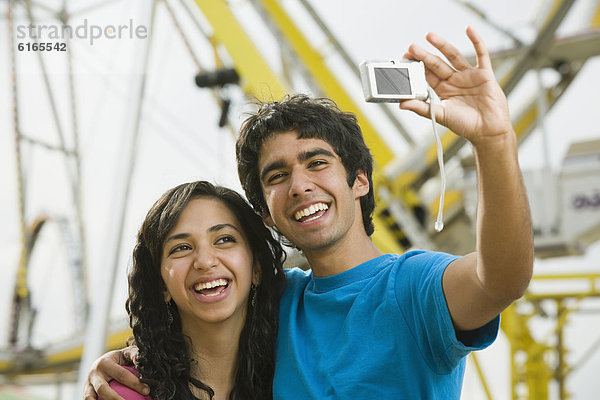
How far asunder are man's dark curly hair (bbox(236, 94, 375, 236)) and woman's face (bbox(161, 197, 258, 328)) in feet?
0.48

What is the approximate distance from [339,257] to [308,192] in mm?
219

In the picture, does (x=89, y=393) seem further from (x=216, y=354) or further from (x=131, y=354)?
(x=216, y=354)

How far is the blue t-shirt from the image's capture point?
177 centimetres

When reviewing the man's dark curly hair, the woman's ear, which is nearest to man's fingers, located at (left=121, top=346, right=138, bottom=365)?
the woman's ear

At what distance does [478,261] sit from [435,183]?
6.66m

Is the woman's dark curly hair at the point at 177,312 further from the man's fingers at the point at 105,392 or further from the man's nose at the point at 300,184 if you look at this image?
the man's nose at the point at 300,184

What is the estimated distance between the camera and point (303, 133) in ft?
7.29

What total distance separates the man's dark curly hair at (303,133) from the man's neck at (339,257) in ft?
0.64

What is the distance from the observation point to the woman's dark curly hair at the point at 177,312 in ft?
7.39

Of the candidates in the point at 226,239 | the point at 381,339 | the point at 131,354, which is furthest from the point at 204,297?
the point at 381,339

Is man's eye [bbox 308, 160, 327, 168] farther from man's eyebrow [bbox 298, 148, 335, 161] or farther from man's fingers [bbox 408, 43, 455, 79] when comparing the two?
man's fingers [bbox 408, 43, 455, 79]

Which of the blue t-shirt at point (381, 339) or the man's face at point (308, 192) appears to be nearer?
the blue t-shirt at point (381, 339)

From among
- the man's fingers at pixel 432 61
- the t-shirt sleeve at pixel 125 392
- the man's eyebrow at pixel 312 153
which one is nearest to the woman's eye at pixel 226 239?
the man's eyebrow at pixel 312 153

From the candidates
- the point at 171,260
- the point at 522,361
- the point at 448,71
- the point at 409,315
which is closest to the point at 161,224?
the point at 171,260
